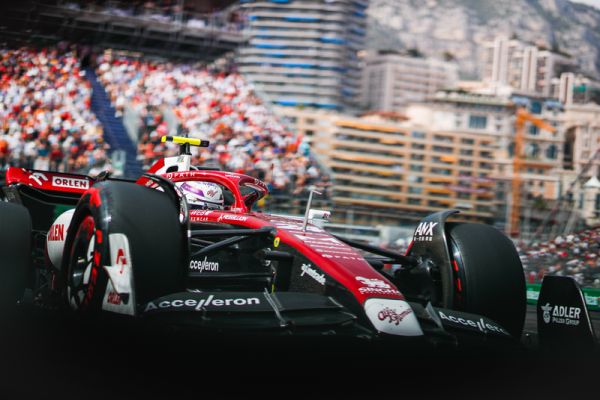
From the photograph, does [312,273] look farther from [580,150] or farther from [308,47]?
[308,47]

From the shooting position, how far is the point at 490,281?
6176 mm

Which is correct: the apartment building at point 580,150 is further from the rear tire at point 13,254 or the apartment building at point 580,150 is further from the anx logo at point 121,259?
the anx logo at point 121,259

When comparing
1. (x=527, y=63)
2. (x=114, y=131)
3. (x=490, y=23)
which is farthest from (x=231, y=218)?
(x=527, y=63)

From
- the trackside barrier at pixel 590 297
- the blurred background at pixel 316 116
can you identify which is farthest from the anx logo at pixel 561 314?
the blurred background at pixel 316 116

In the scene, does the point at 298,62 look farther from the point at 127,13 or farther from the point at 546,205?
the point at 546,205

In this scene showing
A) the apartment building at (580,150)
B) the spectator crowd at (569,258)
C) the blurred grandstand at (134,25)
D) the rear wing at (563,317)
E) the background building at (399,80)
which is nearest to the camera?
the rear wing at (563,317)

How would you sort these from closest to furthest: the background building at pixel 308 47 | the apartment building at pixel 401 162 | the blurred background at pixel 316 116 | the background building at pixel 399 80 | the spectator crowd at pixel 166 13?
the blurred background at pixel 316 116 < the spectator crowd at pixel 166 13 < the apartment building at pixel 401 162 < the background building at pixel 308 47 < the background building at pixel 399 80

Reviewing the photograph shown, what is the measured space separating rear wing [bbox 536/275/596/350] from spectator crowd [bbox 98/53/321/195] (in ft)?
50.2

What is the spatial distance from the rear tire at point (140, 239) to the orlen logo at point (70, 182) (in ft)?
8.85

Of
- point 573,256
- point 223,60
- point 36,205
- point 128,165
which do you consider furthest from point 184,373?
point 223,60

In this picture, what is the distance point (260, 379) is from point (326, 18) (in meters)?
41.0

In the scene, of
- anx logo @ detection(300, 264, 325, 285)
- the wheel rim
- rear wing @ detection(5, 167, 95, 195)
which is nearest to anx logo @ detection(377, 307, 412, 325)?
anx logo @ detection(300, 264, 325, 285)

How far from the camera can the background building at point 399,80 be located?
43.9m

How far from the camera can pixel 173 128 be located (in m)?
23.0
